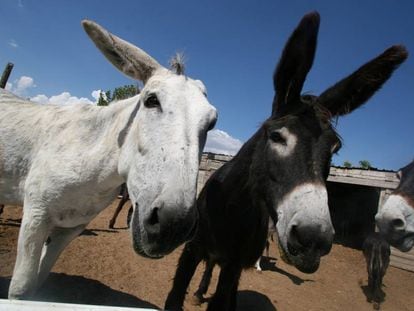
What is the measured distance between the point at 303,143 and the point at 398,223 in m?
2.03

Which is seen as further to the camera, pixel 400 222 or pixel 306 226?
pixel 400 222

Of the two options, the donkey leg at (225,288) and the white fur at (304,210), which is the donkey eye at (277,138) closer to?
the white fur at (304,210)

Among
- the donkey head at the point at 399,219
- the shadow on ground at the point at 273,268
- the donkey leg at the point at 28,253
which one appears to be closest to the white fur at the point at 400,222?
the donkey head at the point at 399,219

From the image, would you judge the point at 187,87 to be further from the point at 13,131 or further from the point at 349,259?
the point at 349,259

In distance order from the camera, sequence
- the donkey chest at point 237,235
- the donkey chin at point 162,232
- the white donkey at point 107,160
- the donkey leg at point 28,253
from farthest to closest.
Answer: the donkey chest at point 237,235 → the donkey leg at point 28,253 → the white donkey at point 107,160 → the donkey chin at point 162,232

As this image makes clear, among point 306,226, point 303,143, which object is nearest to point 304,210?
point 306,226

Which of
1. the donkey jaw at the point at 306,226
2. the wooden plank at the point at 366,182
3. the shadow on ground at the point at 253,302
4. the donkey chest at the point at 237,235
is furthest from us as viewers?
the wooden plank at the point at 366,182

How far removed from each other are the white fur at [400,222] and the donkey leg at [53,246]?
11.6 feet

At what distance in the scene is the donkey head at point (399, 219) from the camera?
3434mm

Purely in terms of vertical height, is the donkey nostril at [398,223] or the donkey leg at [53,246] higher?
the donkey nostril at [398,223]

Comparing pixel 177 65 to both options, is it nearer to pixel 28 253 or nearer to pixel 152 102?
pixel 152 102

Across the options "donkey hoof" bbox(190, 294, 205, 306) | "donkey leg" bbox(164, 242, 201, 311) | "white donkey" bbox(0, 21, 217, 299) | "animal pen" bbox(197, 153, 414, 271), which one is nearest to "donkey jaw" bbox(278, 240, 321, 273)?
"white donkey" bbox(0, 21, 217, 299)

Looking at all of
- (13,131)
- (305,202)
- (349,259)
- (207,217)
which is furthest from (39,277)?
(349,259)

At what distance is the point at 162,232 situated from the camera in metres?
1.57
